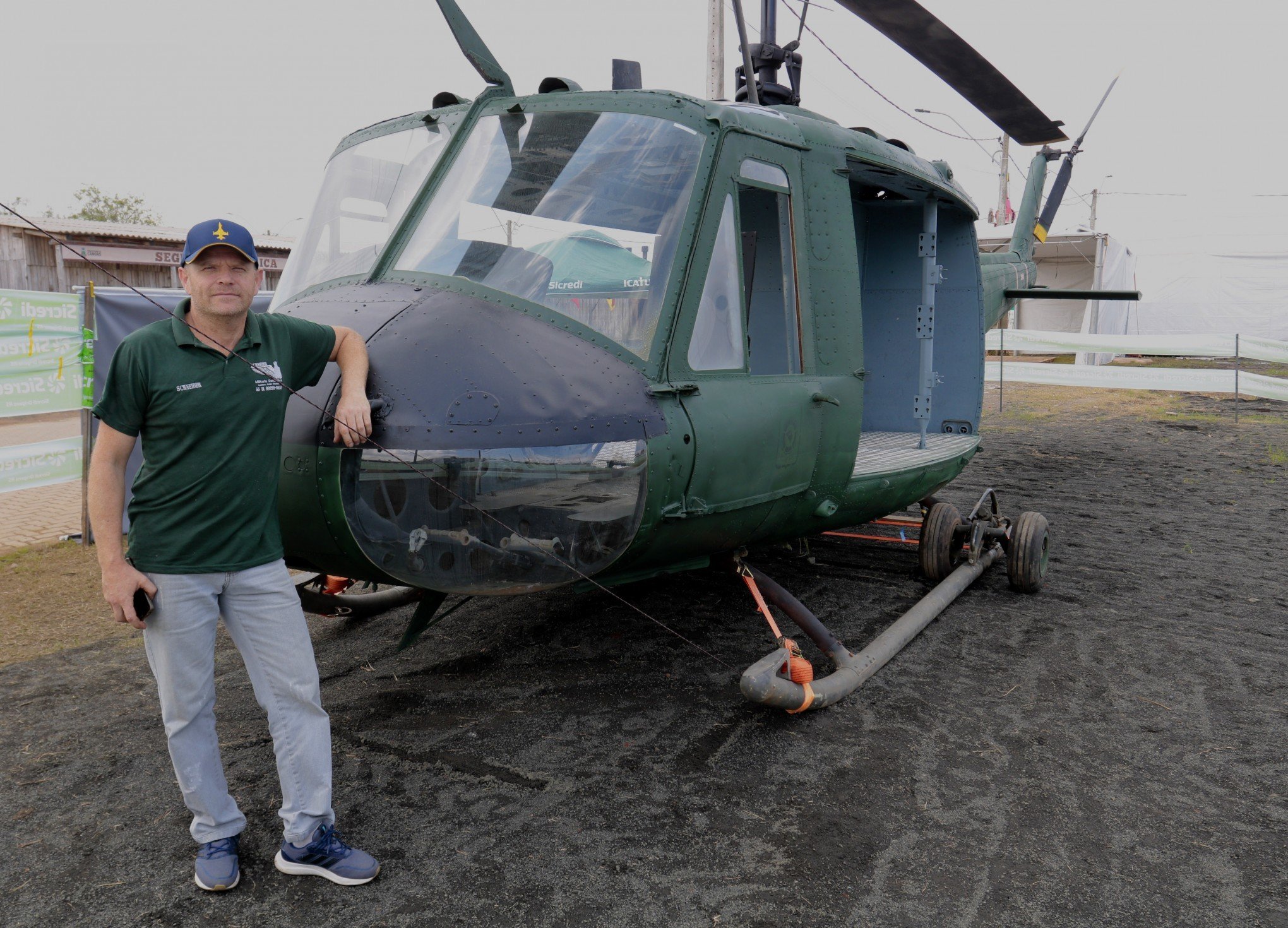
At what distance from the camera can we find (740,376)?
12.4 ft

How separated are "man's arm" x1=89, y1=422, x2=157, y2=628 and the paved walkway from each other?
5.29 metres

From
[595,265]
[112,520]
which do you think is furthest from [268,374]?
[595,265]

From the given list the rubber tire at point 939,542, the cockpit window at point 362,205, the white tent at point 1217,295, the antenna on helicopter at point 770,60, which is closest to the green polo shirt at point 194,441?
the cockpit window at point 362,205

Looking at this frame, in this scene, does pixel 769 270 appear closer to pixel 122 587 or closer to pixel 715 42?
pixel 122 587

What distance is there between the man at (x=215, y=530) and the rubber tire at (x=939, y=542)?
4044 mm

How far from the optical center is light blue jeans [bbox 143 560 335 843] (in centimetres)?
265

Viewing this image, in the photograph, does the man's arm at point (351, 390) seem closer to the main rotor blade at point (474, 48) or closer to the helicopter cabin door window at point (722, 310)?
the helicopter cabin door window at point (722, 310)

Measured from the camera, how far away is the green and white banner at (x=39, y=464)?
655 cm

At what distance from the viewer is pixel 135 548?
102 inches

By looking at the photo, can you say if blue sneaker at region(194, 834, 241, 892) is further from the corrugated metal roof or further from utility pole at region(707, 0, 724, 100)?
the corrugated metal roof

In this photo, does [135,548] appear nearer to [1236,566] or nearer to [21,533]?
[21,533]

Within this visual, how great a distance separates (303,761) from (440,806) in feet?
1.97

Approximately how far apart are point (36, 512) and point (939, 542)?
765 cm

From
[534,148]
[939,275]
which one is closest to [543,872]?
[534,148]
